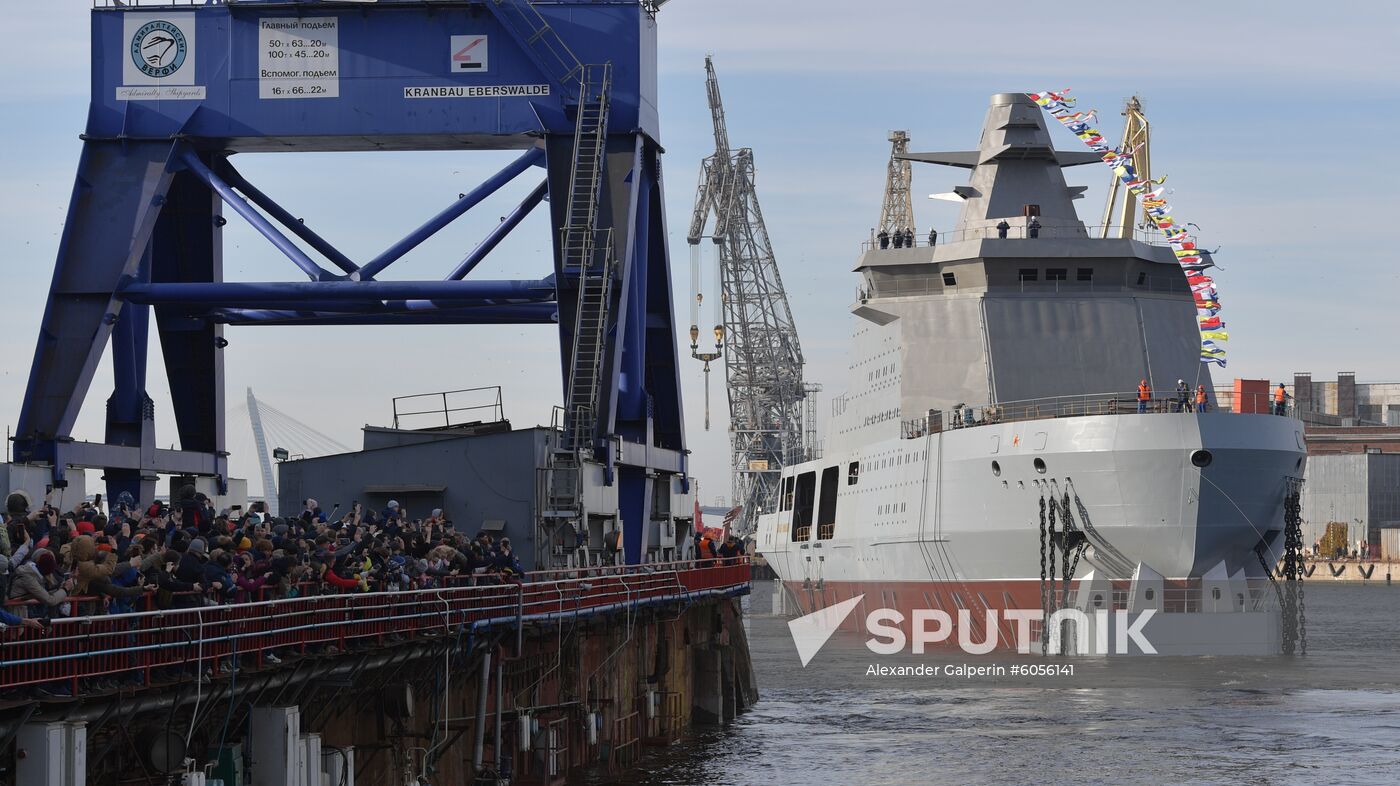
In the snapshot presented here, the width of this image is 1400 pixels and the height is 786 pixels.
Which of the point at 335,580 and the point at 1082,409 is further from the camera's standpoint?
the point at 1082,409

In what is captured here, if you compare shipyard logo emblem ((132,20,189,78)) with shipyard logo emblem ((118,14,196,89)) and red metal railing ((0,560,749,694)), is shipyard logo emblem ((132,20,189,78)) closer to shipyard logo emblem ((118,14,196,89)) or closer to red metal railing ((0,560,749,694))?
shipyard logo emblem ((118,14,196,89))

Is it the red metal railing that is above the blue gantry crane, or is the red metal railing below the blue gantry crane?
below

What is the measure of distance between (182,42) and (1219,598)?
27274 millimetres

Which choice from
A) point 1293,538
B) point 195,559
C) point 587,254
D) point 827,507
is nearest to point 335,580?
point 195,559

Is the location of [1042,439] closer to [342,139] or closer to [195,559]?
[342,139]

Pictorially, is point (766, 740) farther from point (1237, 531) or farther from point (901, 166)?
point (901, 166)

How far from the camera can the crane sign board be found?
105 feet

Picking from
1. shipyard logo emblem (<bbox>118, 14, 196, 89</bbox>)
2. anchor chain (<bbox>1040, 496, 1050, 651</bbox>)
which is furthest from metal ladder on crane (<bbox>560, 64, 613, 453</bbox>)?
anchor chain (<bbox>1040, 496, 1050, 651</bbox>)

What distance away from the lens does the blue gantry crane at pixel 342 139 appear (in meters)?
31.4

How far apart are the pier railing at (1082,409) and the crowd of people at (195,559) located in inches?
949

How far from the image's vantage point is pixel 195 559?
14812mm

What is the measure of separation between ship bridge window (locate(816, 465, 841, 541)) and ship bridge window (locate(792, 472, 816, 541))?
1225 mm

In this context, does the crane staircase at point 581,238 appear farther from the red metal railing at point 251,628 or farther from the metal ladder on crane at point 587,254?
the red metal railing at point 251,628

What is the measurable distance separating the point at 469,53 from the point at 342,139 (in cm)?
280
